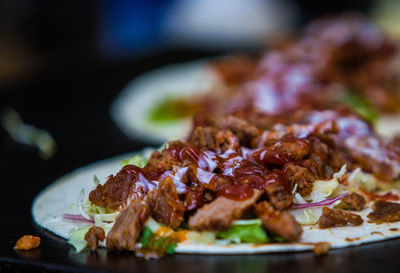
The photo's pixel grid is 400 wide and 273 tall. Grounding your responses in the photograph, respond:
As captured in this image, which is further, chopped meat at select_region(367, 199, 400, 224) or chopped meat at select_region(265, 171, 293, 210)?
chopped meat at select_region(367, 199, 400, 224)

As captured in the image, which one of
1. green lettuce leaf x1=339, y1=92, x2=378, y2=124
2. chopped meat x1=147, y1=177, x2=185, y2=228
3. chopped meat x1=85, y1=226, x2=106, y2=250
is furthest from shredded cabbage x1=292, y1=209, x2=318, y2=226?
green lettuce leaf x1=339, y1=92, x2=378, y2=124

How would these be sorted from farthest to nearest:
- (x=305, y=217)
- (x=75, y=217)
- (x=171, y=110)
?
(x=171, y=110)
(x=75, y=217)
(x=305, y=217)

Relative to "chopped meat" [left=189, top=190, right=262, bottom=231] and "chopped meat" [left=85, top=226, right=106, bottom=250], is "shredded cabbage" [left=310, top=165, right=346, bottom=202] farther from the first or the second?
"chopped meat" [left=85, top=226, right=106, bottom=250]

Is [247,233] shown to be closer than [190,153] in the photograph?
Yes

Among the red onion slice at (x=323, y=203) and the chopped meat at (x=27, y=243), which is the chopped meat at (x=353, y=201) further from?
the chopped meat at (x=27, y=243)

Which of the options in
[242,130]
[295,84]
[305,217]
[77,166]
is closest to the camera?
[305,217]

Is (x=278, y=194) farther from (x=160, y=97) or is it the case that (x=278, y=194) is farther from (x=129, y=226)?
(x=160, y=97)

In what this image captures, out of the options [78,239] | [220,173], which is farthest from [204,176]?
[78,239]
